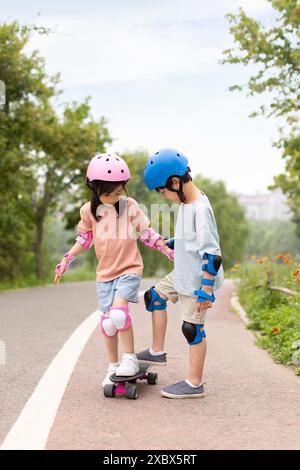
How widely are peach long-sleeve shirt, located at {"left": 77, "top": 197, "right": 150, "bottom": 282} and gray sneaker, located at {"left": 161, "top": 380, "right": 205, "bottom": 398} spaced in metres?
0.85

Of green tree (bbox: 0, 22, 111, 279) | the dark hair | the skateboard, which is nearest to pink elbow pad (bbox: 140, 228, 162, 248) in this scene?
the dark hair

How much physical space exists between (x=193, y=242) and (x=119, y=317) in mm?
747

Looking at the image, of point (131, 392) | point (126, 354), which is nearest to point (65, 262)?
point (126, 354)

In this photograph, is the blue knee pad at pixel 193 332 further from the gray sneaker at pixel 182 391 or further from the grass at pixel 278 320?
the grass at pixel 278 320

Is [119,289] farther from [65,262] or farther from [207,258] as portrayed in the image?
[207,258]

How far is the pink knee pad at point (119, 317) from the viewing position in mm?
4699

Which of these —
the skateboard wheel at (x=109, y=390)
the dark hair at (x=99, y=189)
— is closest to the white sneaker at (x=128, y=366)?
the skateboard wheel at (x=109, y=390)

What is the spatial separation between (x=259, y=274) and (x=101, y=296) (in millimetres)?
8460

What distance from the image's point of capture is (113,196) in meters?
4.91

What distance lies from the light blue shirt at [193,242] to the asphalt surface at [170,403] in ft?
2.73

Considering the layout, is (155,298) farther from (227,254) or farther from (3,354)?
(227,254)

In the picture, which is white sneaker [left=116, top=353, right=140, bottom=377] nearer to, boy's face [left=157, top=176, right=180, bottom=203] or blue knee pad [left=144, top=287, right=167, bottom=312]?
blue knee pad [left=144, top=287, right=167, bottom=312]

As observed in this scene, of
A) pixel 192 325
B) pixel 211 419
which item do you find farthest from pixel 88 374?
pixel 211 419

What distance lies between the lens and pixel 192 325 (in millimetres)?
4676
